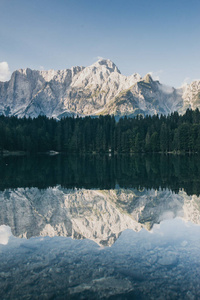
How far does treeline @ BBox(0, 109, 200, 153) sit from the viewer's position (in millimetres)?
137250

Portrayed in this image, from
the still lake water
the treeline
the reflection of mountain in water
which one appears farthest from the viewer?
the treeline

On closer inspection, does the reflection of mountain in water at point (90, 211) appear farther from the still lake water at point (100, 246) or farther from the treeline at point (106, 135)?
the treeline at point (106, 135)

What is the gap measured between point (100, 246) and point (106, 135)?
6512 inches

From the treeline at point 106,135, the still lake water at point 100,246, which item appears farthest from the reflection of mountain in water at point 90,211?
the treeline at point 106,135

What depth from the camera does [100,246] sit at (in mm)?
12203

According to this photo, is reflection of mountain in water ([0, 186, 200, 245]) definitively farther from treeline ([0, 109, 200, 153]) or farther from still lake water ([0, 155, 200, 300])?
treeline ([0, 109, 200, 153])

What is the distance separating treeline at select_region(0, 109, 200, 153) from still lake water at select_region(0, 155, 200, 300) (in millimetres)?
120058

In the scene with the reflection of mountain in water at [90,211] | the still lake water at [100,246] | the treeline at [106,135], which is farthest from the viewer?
the treeline at [106,135]

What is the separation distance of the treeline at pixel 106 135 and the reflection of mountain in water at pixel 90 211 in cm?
11669

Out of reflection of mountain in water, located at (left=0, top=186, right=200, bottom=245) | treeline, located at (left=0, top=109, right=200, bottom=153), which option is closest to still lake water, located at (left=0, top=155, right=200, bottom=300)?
reflection of mountain in water, located at (left=0, top=186, right=200, bottom=245)

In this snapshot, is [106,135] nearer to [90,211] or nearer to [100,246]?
[90,211]

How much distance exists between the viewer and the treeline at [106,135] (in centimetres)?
13725

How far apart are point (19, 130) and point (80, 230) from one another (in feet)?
493

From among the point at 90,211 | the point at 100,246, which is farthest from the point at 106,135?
the point at 100,246
